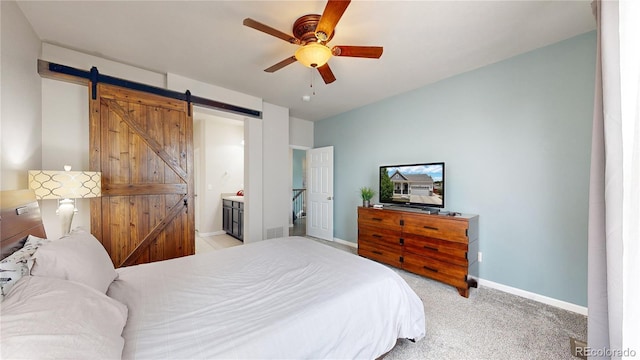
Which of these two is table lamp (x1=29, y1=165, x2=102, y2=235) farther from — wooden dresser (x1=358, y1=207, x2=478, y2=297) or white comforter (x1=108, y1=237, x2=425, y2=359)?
wooden dresser (x1=358, y1=207, x2=478, y2=297)

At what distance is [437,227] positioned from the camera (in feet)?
9.09

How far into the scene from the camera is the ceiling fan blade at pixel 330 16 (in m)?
1.48

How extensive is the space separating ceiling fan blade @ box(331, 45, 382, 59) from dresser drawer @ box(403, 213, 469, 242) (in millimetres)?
2021

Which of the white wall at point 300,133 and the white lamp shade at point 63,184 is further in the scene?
the white wall at point 300,133

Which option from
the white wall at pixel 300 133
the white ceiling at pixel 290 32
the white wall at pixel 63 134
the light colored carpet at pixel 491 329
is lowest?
the light colored carpet at pixel 491 329

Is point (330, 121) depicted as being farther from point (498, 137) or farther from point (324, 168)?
point (498, 137)

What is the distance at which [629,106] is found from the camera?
875 mm

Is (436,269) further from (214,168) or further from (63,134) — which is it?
(214,168)

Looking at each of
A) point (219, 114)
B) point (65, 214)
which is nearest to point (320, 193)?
point (219, 114)

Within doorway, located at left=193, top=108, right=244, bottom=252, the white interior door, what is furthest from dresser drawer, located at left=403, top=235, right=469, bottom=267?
doorway, located at left=193, top=108, right=244, bottom=252

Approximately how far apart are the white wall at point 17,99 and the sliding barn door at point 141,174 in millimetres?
447

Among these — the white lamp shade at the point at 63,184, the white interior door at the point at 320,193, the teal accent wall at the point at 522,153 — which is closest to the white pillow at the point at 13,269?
the white lamp shade at the point at 63,184

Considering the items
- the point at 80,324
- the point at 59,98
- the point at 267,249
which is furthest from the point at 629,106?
the point at 59,98

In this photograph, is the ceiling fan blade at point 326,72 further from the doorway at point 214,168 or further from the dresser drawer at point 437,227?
the doorway at point 214,168
